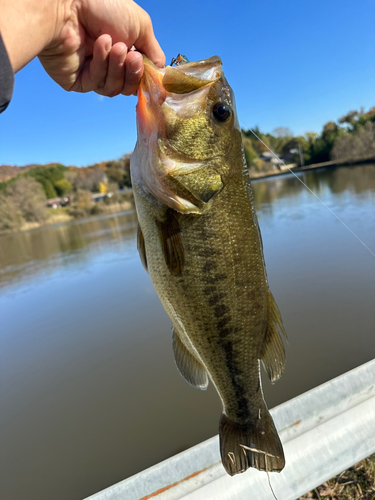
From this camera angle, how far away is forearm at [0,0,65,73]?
91 cm

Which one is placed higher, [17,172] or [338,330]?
[17,172]

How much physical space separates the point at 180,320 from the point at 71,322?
3986 mm

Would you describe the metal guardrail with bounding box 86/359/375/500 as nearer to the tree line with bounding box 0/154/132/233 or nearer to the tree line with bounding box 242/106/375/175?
the tree line with bounding box 0/154/132/233

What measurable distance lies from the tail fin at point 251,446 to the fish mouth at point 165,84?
1.21m

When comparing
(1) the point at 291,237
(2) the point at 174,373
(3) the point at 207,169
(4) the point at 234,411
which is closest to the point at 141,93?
(3) the point at 207,169

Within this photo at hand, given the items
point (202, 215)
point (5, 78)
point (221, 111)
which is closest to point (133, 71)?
point (221, 111)

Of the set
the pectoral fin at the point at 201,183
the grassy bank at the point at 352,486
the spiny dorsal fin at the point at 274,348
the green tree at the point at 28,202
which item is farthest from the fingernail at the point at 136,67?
the green tree at the point at 28,202

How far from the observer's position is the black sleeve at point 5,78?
0.80 m

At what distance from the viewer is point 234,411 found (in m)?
1.23

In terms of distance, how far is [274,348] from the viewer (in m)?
1.23

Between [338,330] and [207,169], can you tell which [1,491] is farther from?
[338,330]

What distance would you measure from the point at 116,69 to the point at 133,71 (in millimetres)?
73

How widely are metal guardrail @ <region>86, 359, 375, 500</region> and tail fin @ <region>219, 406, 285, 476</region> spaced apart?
1.22 feet

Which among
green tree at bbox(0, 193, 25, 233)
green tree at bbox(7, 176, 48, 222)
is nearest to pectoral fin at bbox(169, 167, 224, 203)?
green tree at bbox(0, 193, 25, 233)
